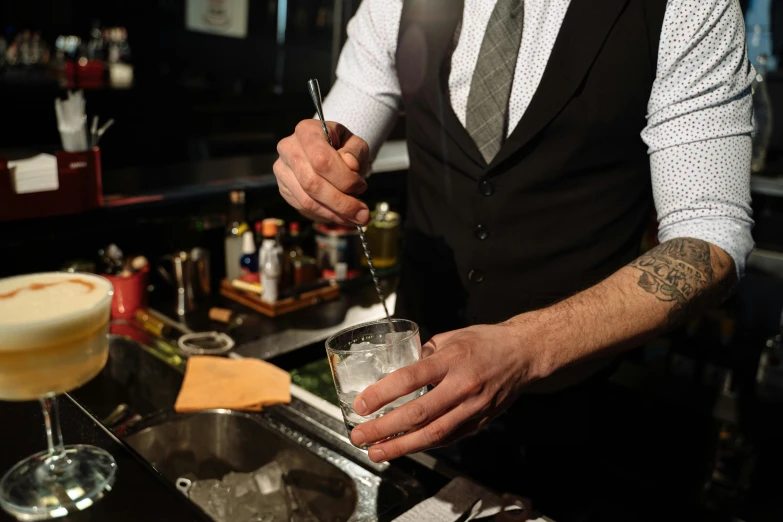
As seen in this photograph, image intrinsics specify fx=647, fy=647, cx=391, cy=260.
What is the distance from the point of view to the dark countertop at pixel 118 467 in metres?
0.75

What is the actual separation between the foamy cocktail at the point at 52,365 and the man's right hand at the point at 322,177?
402 mm

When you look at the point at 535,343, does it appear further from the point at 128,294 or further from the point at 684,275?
the point at 128,294

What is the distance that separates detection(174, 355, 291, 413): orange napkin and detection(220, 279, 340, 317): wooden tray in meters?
0.66

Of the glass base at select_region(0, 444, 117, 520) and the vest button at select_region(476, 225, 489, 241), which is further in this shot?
the vest button at select_region(476, 225, 489, 241)

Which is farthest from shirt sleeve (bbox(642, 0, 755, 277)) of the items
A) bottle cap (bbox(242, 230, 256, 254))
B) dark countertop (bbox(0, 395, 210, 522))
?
bottle cap (bbox(242, 230, 256, 254))

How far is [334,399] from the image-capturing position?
2.50 meters

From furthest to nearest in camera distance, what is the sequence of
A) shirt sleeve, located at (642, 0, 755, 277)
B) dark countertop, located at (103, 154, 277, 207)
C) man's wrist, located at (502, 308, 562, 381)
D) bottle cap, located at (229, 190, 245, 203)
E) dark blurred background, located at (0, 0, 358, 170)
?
dark blurred background, located at (0, 0, 358, 170), bottle cap, located at (229, 190, 245, 203), dark countertop, located at (103, 154, 277, 207), shirt sleeve, located at (642, 0, 755, 277), man's wrist, located at (502, 308, 562, 381)

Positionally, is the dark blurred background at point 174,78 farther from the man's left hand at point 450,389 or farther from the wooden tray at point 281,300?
the man's left hand at point 450,389

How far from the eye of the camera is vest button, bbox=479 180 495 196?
1.50 meters

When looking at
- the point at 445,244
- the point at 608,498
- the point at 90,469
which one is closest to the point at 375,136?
the point at 445,244

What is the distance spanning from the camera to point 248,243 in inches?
92.2

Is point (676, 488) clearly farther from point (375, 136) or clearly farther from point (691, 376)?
point (375, 136)

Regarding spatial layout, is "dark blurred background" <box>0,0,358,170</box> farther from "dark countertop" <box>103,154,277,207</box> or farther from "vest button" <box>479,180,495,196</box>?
"vest button" <box>479,180,495,196</box>

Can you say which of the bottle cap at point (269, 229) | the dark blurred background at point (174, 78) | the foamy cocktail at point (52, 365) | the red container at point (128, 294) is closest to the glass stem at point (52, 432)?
the foamy cocktail at point (52, 365)
